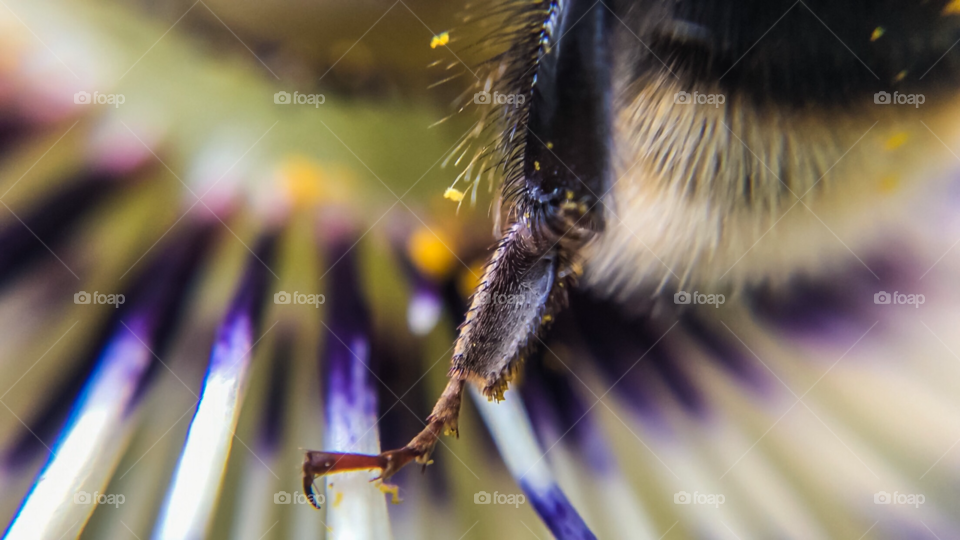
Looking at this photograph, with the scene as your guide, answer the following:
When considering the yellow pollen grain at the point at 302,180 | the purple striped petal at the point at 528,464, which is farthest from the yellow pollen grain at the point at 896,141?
the yellow pollen grain at the point at 302,180

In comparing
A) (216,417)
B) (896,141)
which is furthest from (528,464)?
(896,141)

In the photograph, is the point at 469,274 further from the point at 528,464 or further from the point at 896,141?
the point at 896,141

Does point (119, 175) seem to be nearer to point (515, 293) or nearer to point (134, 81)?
point (134, 81)

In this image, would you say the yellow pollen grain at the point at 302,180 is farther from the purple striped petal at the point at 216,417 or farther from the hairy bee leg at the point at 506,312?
the hairy bee leg at the point at 506,312

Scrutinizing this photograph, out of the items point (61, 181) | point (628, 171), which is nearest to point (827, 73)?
point (628, 171)

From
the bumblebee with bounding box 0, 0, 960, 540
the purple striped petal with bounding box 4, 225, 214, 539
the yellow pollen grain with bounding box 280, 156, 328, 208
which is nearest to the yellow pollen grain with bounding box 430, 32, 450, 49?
the bumblebee with bounding box 0, 0, 960, 540

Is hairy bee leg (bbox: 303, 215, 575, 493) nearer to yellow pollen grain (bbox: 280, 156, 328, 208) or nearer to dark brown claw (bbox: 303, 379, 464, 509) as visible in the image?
dark brown claw (bbox: 303, 379, 464, 509)
